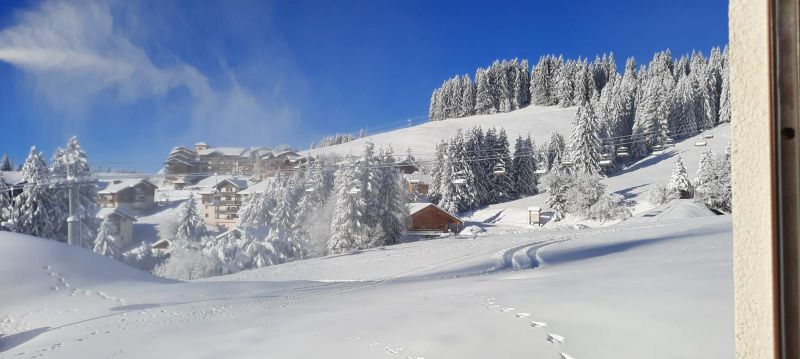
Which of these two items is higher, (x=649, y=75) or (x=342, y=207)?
(x=649, y=75)

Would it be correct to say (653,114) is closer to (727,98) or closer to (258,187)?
A: (258,187)

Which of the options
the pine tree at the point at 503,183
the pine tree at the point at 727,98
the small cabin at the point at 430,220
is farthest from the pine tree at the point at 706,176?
the pine tree at the point at 503,183

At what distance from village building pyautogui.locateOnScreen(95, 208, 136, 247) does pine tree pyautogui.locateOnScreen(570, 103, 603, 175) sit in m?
34.6

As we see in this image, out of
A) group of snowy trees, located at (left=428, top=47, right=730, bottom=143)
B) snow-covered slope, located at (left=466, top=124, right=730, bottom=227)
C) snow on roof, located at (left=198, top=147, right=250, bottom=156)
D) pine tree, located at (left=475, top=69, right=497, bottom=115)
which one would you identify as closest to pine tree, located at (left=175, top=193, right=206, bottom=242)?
snow on roof, located at (left=198, top=147, right=250, bottom=156)

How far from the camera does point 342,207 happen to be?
30438 mm

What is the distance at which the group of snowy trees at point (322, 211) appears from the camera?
93.2ft

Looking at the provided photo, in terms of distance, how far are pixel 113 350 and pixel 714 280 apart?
204 inches

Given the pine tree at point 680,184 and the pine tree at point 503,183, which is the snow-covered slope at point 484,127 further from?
the pine tree at point 680,184

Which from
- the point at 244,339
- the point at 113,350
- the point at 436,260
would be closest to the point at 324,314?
the point at 244,339

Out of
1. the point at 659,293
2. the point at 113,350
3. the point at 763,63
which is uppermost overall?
the point at 763,63

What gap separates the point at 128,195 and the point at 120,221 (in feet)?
9.68

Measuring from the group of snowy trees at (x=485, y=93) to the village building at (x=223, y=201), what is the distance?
4833 centimetres

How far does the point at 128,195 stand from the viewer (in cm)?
3366

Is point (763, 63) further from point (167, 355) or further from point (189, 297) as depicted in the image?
point (189, 297)
